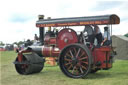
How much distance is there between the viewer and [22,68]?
911 centimetres

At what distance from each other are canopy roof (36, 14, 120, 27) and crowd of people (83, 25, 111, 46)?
40 centimetres

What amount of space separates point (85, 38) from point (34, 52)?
2.26 meters

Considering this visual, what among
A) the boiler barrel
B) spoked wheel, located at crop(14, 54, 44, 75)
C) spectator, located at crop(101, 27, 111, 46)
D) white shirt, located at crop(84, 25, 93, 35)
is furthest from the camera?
the boiler barrel

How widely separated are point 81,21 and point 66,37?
87cm

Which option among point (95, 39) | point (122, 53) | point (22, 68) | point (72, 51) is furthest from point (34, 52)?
point (122, 53)

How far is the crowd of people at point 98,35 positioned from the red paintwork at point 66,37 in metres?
0.50

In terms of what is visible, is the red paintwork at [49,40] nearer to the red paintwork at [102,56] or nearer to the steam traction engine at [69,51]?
the steam traction engine at [69,51]

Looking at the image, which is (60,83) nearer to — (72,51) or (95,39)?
(72,51)

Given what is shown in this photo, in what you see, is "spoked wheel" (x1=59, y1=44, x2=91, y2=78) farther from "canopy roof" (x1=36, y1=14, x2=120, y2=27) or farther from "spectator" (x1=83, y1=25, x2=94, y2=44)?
"canopy roof" (x1=36, y1=14, x2=120, y2=27)

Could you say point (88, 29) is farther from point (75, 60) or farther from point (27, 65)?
point (27, 65)

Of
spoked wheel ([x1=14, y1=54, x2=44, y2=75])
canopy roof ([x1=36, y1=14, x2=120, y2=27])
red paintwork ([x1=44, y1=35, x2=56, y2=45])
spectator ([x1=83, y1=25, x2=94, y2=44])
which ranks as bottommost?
spoked wheel ([x1=14, y1=54, x2=44, y2=75])

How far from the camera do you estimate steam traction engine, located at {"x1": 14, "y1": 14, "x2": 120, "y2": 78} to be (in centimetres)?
769

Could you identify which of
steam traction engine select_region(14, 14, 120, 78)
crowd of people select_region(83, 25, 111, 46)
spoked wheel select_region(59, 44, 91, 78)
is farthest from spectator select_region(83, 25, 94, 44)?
spoked wheel select_region(59, 44, 91, 78)

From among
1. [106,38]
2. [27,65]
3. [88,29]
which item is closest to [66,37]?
[88,29]
